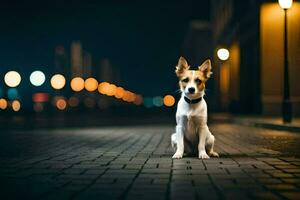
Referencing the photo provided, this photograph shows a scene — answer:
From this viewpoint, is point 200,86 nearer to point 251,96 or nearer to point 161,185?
point 161,185

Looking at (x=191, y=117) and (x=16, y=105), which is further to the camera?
(x=16, y=105)

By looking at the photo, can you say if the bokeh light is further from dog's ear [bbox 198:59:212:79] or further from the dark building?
dog's ear [bbox 198:59:212:79]

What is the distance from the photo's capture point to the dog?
9.58 metres

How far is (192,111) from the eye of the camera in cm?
977

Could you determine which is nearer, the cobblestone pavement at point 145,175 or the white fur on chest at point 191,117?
the cobblestone pavement at point 145,175

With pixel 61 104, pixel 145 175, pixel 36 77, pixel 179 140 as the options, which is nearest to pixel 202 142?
pixel 179 140

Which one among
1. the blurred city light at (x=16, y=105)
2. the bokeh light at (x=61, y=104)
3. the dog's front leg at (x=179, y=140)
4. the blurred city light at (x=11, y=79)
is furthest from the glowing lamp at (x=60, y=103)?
the dog's front leg at (x=179, y=140)

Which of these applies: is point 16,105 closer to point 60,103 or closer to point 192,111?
point 60,103

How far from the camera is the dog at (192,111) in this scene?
9578 mm

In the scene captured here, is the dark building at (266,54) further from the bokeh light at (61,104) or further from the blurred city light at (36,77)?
the bokeh light at (61,104)

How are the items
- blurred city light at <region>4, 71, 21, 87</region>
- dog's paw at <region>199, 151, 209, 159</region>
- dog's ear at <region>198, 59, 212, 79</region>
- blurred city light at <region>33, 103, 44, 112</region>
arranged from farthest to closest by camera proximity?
blurred city light at <region>33, 103, 44, 112</region>, blurred city light at <region>4, 71, 21, 87</region>, dog's paw at <region>199, 151, 209, 159</region>, dog's ear at <region>198, 59, 212, 79</region>

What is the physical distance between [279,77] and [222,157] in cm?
2501

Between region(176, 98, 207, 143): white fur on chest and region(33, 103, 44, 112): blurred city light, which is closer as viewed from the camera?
region(176, 98, 207, 143): white fur on chest

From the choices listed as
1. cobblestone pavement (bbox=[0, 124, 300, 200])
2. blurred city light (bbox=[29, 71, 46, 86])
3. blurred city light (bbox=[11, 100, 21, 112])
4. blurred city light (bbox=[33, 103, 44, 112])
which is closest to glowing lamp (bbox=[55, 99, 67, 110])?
blurred city light (bbox=[11, 100, 21, 112])
